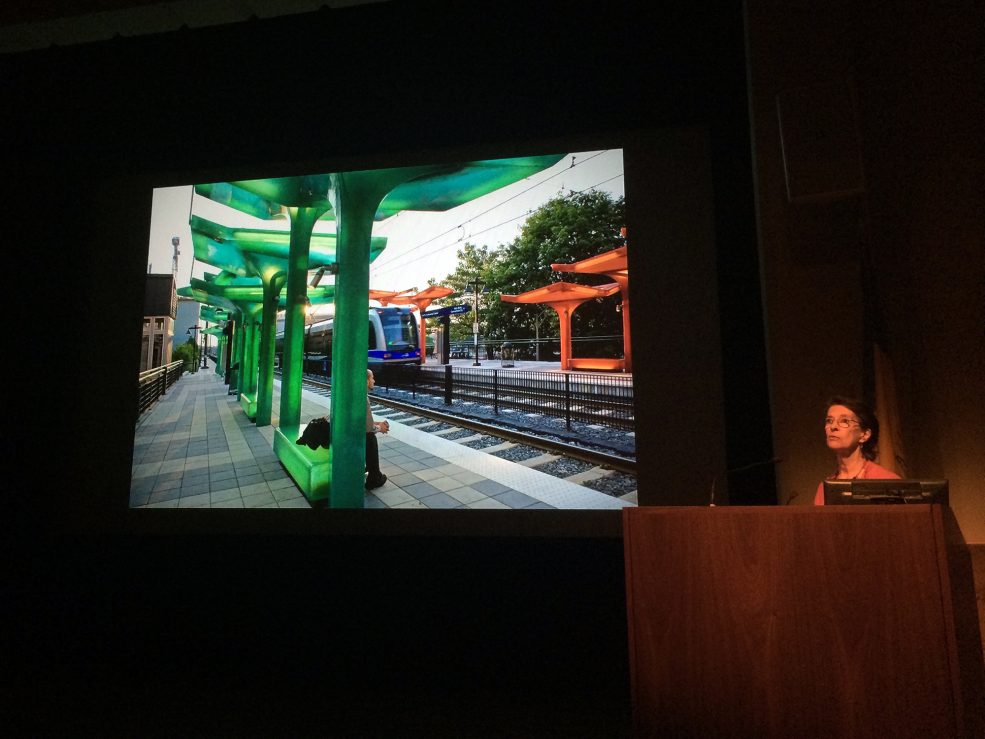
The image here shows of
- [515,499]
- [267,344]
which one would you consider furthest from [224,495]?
[267,344]

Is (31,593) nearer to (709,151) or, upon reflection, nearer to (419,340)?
(709,151)

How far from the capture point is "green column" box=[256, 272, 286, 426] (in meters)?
6.25

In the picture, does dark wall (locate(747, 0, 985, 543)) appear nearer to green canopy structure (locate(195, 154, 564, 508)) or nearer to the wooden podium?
the wooden podium

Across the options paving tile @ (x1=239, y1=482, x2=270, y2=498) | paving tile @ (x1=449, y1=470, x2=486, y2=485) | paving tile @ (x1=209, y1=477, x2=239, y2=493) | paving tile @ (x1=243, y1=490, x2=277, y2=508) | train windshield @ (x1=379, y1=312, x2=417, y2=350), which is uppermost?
train windshield @ (x1=379, y1=312, x2=417, y2=350)

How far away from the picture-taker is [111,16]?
8.06 feet

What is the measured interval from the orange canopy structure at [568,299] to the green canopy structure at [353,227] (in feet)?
14.0

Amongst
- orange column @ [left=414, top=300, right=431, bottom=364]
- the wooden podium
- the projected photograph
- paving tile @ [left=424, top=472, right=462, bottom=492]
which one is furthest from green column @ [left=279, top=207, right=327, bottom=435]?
orange column @ [left=414, top=300, right=431, bottom=364]

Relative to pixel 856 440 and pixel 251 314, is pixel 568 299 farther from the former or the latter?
pixel 251 314

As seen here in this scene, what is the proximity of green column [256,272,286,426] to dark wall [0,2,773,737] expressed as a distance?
162 inches

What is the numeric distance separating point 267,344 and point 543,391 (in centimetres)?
496

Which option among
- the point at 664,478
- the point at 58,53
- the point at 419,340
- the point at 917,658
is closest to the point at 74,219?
the point at 58,53

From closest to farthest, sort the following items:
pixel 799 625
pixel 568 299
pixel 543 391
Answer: pixel 799 625 → pixel 543 391 → pixel 568 299

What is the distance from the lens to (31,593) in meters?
2.00

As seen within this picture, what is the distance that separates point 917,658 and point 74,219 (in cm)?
423
